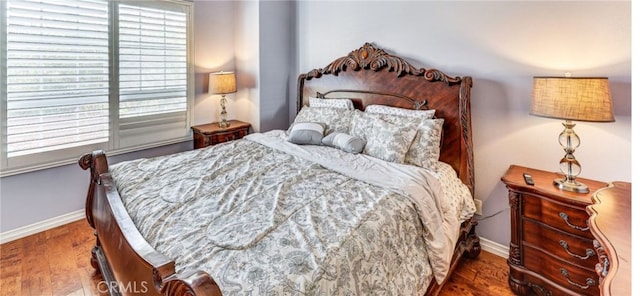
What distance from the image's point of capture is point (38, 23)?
254cm

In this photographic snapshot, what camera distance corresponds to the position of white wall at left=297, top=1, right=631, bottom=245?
1870 millimetres

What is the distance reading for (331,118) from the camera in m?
2.92

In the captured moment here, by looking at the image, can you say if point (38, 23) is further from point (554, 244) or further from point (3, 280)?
point (554, 244)

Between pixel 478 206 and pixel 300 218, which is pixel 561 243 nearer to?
pixel 478 206

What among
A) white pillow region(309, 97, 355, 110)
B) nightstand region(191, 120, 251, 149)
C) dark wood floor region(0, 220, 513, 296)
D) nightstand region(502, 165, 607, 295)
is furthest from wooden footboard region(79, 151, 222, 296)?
white pillow region(309, 97, 355, 110)

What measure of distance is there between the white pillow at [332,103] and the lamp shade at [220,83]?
0.98 m

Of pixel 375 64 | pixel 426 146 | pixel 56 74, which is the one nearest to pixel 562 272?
pixel 426 146

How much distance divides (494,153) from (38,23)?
379 cm

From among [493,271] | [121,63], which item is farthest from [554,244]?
[121,63]

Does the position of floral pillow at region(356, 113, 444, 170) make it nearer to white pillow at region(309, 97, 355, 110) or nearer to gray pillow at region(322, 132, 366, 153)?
gray pillow at region(322, 132, 366, 153)

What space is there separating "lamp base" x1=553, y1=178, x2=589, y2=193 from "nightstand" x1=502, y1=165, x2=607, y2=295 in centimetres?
3

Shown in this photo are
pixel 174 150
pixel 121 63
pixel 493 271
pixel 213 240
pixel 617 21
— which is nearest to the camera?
pixel 213 240

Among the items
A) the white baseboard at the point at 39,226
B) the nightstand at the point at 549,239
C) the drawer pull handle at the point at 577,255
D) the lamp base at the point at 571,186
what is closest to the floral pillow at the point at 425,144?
the nightstand at the point at 549,239

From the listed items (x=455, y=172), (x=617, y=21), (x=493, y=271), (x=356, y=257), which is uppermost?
(x=617, y=21)
